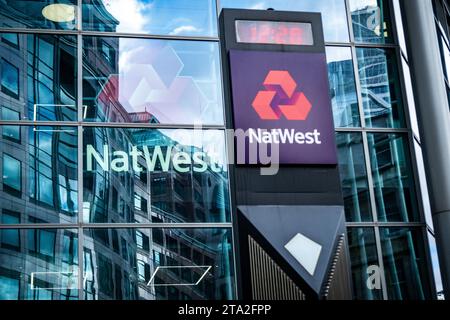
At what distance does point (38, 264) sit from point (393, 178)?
21.1 ft

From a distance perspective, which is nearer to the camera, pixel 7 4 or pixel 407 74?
pixel 7 4

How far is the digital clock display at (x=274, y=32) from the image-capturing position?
14.4 meters

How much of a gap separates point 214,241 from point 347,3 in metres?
5.41

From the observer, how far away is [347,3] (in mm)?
16266

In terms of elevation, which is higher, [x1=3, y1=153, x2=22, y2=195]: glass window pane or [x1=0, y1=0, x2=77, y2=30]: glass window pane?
[x1=0, y1=0, x2=77, y2=30]: glass window pane

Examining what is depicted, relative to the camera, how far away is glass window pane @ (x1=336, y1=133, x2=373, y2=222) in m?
14.9

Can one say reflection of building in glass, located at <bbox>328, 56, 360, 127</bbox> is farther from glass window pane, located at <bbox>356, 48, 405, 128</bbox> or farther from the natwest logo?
the natwest logo

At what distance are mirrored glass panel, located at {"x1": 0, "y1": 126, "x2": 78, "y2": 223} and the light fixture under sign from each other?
2.07 m

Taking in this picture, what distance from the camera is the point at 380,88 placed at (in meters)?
16.0

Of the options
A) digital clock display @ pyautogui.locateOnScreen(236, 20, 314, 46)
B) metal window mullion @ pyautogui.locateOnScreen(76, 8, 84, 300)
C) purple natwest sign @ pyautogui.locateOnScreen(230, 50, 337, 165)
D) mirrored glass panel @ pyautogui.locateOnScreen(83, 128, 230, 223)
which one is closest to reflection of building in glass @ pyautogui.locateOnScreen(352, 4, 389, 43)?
digital clock display @ pyautogui.locateOnScreen(236, 20, 314, 46)

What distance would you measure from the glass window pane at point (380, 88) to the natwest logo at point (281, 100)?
6.37ft

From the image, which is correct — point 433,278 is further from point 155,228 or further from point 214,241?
point 155,228

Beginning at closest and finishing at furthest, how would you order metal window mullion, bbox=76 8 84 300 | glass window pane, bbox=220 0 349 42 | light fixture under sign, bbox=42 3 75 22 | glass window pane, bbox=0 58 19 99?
1. metal window mullion, bbox=76 8 84 300
2. glass window pane, bbox=0 58 19 99
3. light fixture under sign, bbox=42 3 75 22
4. glass window pane, bbox=220 0 349 42

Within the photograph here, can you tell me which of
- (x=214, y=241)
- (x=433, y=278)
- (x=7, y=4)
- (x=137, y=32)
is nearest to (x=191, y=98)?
(x=137, y=32)
